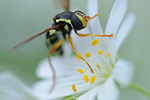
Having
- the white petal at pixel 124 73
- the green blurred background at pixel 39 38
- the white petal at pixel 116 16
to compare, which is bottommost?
the green blurred background at pixel 39 38

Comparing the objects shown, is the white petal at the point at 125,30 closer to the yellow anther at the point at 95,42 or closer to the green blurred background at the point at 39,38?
the yellow anther at the point at 95,42

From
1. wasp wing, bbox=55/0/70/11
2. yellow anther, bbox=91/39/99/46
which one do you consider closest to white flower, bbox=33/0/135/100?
yellow anther, bbox=91/39/99/46

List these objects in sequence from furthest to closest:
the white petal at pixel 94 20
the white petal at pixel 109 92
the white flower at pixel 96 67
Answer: the white petal at pixel 94 20 < the white flower at pixel 96 67 < the white petal at pixel 109 92

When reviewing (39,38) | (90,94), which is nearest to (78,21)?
(90,94)

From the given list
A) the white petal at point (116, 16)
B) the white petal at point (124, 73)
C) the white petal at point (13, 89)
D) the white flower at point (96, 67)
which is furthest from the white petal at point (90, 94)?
the white petal at point (13, 89)

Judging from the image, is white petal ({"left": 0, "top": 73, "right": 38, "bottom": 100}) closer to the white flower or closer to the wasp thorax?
the white flower

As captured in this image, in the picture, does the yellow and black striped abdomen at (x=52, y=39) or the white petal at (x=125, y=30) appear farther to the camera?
the yellow and black striped abdomen at (x=52, y=39)

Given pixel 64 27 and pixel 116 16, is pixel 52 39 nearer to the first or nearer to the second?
pixel 64 27
